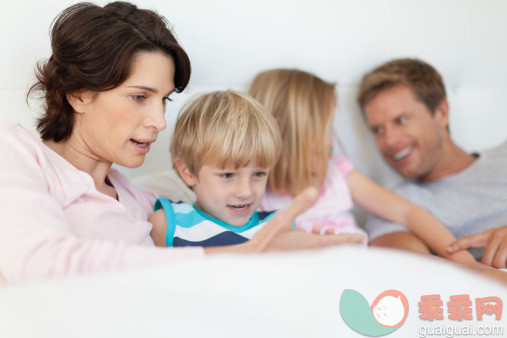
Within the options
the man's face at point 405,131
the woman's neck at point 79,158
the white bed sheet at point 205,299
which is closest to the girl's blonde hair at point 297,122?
the man's face at point 405,131

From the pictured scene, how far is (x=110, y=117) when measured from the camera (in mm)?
792

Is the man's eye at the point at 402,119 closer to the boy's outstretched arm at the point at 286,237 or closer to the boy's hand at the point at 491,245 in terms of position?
the boy's hand at the point at 491,245

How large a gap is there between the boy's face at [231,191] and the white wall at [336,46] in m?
0.27

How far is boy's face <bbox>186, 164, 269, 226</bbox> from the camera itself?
89 cm

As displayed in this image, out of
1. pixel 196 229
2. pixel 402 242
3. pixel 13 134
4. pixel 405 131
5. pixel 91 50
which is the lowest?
pixel 402 242

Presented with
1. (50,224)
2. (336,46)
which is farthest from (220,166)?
(336,46)

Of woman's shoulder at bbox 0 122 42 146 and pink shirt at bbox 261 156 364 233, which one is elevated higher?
woman's shoulder at bbox 0 122 42 146

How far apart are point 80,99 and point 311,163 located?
23.4 inches

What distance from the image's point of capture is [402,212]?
118 cm

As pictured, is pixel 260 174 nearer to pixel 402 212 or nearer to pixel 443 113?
pixel 402 212

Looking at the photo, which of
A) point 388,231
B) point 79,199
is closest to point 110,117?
point 79,199

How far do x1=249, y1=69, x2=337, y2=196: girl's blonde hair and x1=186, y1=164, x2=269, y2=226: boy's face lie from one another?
24 centimetres

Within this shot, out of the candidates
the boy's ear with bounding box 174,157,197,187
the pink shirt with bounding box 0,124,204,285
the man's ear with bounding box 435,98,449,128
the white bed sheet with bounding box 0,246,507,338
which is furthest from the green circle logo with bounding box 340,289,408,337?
the man's ear with bounding box 435,98,449,128

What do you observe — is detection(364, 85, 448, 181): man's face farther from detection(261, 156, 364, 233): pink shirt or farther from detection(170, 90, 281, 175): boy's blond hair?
detection(170, 90, 281, 175): boy's blond hair
